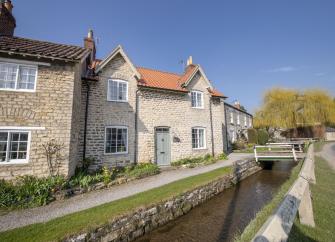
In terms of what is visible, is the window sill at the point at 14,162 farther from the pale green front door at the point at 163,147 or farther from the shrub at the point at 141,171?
the pale green front door at the point at 163,147

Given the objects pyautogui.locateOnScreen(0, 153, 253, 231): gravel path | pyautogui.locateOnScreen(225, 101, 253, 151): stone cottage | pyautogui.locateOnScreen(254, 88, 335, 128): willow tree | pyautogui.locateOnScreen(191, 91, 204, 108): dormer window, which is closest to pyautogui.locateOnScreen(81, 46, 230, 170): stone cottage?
pyautogui.locateOnScreen(191, 91, 204, 108): dormer window

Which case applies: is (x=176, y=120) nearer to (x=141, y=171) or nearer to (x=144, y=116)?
(x=144, y=116)

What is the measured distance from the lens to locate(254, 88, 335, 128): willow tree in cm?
3322

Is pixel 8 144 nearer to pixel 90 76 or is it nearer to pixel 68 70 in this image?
pixel 68 70

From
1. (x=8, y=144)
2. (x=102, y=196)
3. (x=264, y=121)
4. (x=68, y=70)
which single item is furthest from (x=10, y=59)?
(x=264, y=121)

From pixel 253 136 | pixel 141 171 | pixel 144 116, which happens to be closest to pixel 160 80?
pixel 144 116

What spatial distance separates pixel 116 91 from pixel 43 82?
17.1 ft

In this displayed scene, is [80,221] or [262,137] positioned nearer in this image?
[80,221]

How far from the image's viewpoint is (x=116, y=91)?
47.1 ft

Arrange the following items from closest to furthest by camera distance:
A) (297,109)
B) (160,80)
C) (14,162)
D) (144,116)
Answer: (14,162) < (144,116) < (160,80) < (297,109)

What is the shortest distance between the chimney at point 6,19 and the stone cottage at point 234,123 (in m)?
25.9

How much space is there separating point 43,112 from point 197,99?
1347 centimetres

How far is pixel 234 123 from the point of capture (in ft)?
102

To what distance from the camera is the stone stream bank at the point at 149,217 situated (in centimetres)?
548
